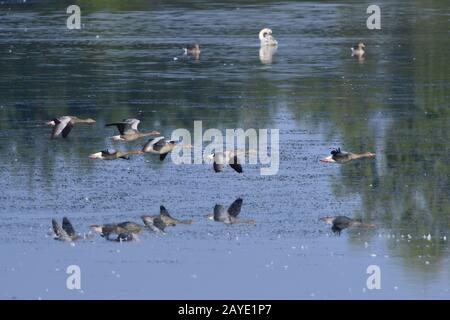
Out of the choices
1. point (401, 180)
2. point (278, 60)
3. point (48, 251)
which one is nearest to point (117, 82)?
point (278, 60)

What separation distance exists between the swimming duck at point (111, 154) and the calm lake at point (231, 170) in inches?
3.8

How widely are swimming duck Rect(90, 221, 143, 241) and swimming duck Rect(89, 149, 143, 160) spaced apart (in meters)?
3.11

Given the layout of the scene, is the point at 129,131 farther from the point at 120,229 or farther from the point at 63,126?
the point at 120,229

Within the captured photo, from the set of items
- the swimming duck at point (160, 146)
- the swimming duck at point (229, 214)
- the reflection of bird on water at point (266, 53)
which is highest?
the reflection of bird on water at point (266, 53)

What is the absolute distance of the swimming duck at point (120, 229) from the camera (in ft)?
46.5

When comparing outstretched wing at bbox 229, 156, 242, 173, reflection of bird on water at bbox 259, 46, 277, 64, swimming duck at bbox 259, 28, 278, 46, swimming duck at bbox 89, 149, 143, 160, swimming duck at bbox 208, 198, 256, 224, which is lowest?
swimming duck at bbox 208, 198, 256, 224

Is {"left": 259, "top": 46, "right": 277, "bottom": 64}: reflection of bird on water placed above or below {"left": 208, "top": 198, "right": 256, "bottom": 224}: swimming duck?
above

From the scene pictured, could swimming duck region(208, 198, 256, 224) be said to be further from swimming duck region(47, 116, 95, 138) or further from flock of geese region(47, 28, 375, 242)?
swimming duck region(47, 116, 95, 138)

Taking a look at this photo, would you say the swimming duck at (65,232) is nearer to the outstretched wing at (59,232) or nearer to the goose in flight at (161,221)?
the outstretched wing at (59,232)

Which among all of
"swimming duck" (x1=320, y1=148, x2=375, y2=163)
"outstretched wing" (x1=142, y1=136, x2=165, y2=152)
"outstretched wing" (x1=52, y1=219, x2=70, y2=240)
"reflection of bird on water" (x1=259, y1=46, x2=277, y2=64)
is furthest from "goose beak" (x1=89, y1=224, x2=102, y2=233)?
"reflection of bird on water" (x1=259, y1=46, x2=277, y2=64)

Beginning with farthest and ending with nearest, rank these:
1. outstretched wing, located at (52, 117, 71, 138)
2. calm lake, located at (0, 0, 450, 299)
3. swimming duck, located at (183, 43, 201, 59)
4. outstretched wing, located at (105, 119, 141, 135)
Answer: swimming duck, located at (183, 43, 201, 59) → outstretched wing, located at (52, 117, 71, 138) → outstretched wing, located at (105, 119, 141, 135) → calm lake, located at (0, 0, 450, 299)

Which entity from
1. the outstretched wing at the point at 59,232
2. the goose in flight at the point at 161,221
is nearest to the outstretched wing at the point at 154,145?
the goose in flight at the point at 161,221

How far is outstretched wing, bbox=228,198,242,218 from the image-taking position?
15016mm

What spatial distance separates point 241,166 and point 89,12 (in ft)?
69.5
